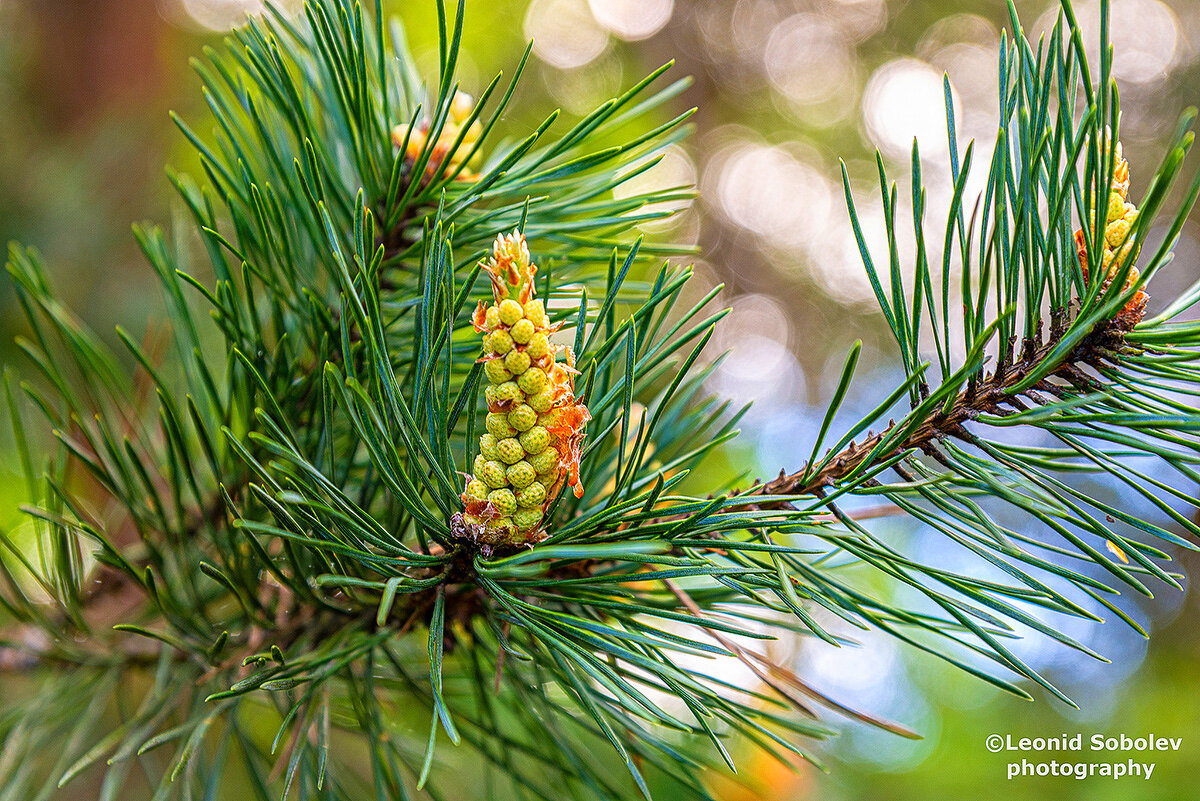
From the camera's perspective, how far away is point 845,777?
47.2 inches

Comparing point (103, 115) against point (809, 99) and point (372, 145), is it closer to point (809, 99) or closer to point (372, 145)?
point (372, 145)

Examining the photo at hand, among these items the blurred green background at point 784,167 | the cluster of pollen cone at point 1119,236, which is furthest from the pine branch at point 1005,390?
the blurred green background at point 784,167

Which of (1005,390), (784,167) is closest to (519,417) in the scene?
(1005,390)

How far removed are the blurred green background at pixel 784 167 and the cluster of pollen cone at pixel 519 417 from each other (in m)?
0.24

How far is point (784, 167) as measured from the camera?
3.29 m

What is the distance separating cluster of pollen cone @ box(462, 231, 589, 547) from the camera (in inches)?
10.4

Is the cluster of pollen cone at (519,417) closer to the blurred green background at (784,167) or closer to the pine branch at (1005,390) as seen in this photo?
the pine branch at (1005,390)

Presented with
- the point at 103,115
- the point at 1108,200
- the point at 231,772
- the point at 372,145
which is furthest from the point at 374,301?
the point at 103,115

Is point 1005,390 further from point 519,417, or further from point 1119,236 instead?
point 519,417

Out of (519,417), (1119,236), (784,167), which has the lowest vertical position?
(519,417)

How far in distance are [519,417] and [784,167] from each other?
3280 mm

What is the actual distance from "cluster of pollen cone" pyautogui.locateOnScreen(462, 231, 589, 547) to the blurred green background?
0.24 meters

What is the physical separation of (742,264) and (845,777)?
2.60 m

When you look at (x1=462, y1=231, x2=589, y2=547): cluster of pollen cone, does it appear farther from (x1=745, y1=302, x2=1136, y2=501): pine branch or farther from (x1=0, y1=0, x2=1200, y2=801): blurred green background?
(x1=0, y1=0, x2=1200, y2=801): blurred green background
